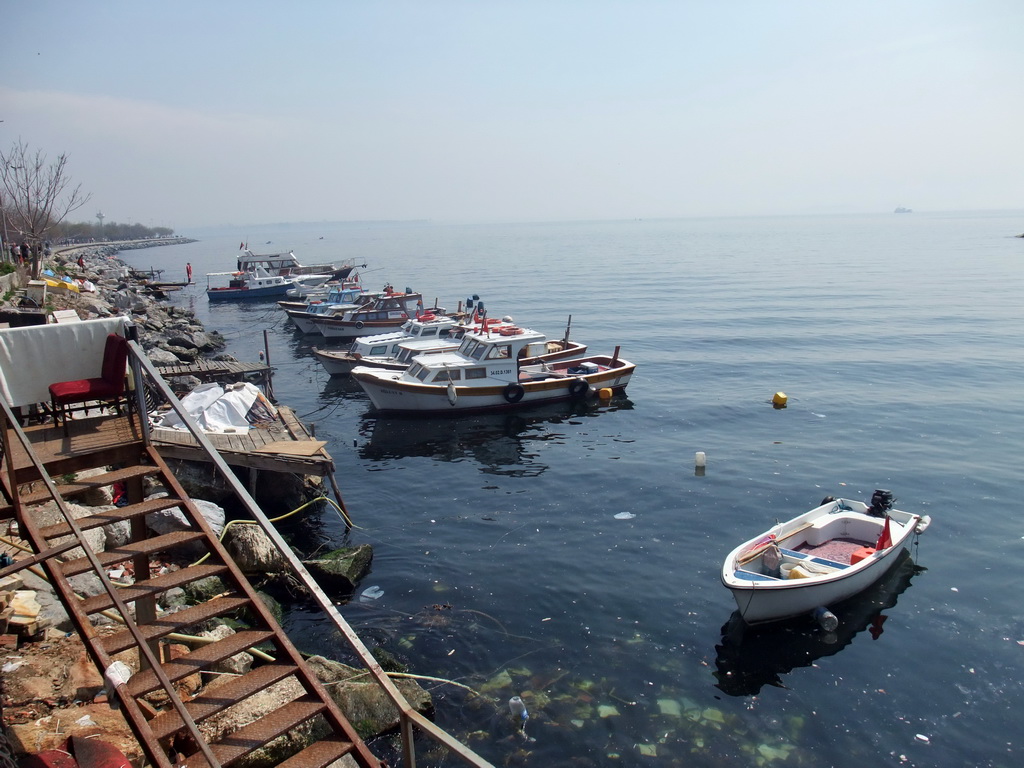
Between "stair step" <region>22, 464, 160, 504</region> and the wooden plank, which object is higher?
"stair step" <region>22, 464, 160, 504</region>

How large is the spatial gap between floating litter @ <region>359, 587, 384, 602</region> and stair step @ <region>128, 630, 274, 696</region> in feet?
25.4

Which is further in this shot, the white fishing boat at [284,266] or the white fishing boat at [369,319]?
the white fishing boat at [284,266]

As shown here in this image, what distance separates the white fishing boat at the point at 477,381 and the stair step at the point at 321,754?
68.2 ft

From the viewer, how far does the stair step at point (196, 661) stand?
5.50 metres

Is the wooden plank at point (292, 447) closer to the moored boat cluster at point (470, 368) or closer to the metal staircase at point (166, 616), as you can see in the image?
the metal staircase at point (166, 616)

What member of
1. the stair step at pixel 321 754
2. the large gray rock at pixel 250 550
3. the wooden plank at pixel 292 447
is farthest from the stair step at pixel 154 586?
the wooden plank at pixel 292 447

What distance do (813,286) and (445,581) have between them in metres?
59.2

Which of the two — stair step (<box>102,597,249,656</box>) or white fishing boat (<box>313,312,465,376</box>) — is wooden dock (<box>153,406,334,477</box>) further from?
white fishing boat (<box>313,312,465,376</box>)

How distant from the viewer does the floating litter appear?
543 inches

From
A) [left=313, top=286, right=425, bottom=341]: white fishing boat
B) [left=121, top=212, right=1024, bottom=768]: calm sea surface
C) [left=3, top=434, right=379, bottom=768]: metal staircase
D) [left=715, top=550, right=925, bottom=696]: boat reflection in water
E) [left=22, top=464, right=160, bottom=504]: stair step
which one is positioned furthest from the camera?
[left=313, top=286, right=425, bottom=341]: white fishing boat

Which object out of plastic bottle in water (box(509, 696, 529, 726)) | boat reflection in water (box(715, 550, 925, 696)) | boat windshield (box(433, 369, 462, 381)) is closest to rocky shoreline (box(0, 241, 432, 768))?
plastic bottle in water (box(509, 696, 529, 726))

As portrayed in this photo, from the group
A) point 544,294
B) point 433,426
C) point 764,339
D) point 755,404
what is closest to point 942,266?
point 544,294

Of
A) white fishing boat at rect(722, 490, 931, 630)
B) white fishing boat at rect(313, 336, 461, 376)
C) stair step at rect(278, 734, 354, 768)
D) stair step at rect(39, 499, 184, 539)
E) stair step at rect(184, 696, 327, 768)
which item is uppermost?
stair step at rect(39, 499, 184, 539)

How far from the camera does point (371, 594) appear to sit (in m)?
13.9
